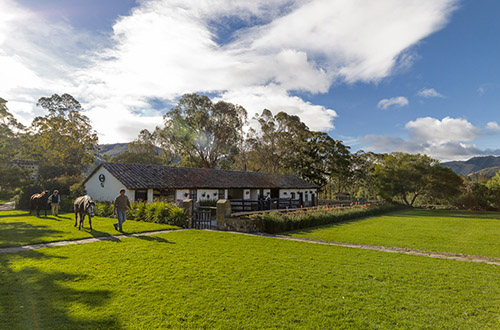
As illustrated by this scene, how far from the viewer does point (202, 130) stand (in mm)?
41938

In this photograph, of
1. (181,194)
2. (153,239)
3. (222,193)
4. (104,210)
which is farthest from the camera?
(222,193)

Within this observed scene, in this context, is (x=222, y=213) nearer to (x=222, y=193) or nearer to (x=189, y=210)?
(x=189, y=210)

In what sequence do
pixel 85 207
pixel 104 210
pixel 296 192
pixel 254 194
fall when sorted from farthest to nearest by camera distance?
1. pixel 296 192
2. pixel 254 194
3. pixel 104 210
4. pixel 85 207

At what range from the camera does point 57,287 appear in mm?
5406

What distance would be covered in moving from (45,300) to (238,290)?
3474 millimetres

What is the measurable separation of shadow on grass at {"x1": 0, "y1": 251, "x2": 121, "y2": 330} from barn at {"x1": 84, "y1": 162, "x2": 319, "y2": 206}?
15312mm

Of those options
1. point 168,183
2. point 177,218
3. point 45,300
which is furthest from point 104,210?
point 45,300

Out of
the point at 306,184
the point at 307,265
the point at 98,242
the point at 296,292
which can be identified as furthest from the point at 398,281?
the point at 306,184

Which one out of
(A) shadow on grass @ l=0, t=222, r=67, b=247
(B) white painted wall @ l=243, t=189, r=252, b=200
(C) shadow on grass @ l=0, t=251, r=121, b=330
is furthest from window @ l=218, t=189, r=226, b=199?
(C) shadow on grass @ l=0, t=251, r=121, b=330

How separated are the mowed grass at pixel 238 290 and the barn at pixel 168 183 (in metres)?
13.9

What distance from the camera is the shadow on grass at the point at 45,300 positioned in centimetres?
403

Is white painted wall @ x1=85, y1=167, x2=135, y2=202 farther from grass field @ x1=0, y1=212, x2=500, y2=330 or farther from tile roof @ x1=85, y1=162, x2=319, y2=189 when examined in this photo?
grass field @ x1=0, y1=212, x2=500, y2=330

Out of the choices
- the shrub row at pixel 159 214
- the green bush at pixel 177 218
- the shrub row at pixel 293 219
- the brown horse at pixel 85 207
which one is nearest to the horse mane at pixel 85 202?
the brown horse at pixel 85 207

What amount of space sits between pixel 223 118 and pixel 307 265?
123 feet
